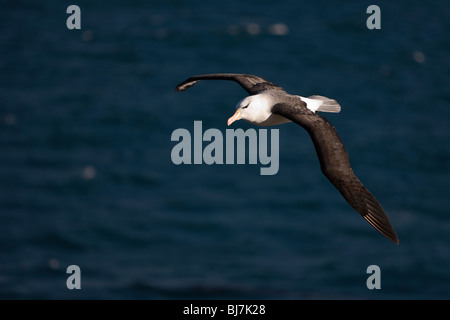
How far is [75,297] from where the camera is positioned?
33375 millimetres

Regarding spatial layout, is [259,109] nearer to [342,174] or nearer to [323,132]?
[323,132]

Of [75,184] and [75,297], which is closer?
[75,297]

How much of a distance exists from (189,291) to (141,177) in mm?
11094

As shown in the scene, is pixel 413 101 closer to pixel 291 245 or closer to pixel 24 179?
pixel 291 245

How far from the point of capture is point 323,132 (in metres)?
13.9

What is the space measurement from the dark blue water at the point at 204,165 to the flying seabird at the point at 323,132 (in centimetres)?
1822

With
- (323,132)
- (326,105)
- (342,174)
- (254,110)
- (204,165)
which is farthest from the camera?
(204,165)

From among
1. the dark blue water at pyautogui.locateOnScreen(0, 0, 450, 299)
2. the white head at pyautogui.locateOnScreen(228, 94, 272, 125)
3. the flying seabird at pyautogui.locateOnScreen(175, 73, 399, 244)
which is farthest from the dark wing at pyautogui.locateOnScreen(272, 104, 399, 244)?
the dark blue water at pyautogui.locateOnScreen(0, 0, 450, 299)

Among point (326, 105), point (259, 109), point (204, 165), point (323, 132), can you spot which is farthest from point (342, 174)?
point (204, 165)

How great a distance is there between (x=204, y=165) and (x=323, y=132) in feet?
94.3

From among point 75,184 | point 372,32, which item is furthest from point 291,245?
point 372,32

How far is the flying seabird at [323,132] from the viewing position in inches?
521
